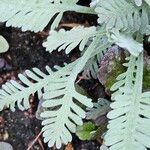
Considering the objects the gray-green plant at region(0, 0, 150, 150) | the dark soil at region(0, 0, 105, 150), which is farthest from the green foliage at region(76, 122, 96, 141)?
the gray-green plant at region(0, 0, 150, 150)

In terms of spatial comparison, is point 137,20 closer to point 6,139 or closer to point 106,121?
point 106,121

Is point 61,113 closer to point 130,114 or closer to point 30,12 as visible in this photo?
point 130,114

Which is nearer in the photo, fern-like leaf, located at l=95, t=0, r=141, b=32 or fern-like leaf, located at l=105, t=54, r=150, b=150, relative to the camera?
fern-like leaf, located at l=105, t=54, r=150, b=150

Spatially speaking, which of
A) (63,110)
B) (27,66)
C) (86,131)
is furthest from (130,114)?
(27,66)

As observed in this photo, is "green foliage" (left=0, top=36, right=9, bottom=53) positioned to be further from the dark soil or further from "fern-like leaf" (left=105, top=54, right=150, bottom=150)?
"fern-like leaf" (left=105, top=54, right=150, bottom=150)

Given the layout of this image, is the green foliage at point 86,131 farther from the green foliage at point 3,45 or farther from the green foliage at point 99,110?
the green foliage at point 3,45

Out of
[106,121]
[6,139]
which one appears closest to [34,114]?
[6,139]

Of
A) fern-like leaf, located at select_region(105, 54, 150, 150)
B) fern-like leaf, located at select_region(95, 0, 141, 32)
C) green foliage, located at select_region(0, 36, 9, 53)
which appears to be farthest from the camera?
green foliage, located at select_region(0, 36, 9, 53)
